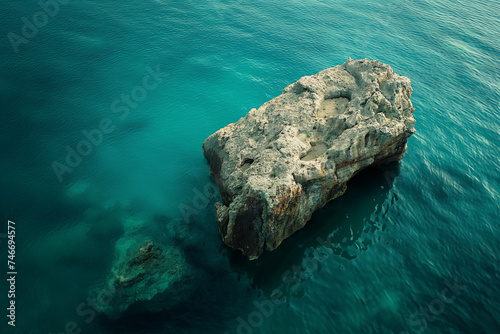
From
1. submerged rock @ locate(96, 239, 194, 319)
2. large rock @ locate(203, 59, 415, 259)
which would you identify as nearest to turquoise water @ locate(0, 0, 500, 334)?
submerged rock @ locate(96, 239, 194, 319)

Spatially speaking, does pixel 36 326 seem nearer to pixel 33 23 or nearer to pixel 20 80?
pixel 20 80

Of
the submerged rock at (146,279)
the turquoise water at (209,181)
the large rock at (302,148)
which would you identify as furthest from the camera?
the large rock at (302,148)

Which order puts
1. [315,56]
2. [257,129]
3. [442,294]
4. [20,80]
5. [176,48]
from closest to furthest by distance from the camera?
[442,294]
[257,129]
[20,80]
[176,48]
[315,56]

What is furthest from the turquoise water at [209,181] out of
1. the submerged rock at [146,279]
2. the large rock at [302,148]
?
the large rock at [302,148]

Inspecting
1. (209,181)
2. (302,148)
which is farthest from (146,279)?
(302,148)

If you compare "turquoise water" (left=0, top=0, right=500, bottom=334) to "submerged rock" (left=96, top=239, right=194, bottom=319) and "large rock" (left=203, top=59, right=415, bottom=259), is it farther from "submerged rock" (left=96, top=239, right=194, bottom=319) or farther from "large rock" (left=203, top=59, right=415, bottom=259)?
"large rock" (left=203, top=59, right=415, bottom=259)

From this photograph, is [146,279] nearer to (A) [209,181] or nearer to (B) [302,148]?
(A) [209,181]

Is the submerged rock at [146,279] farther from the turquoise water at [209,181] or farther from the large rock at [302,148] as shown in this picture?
the large rock at [302,148]

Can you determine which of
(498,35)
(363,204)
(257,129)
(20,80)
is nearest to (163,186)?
(257,129)
